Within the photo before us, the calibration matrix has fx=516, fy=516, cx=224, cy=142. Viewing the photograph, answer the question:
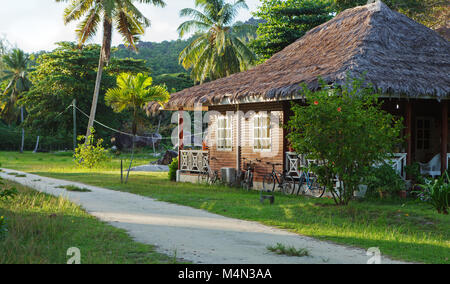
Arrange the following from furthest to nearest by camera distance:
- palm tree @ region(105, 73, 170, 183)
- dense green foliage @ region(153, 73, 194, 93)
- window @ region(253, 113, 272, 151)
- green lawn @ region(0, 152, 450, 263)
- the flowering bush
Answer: dense green foliage @ region(153, 73, 194, 93)
palm tree @ region(105, 73, 170, 183)
window @ region(253, 113, 272, 151)
green lawn @ region(0, 152, 450, 263)
the flowering bush

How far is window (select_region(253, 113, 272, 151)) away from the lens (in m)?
16.3

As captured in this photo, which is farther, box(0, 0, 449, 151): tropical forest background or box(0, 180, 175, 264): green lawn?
box(0, 0, 449, 151): tropical forest background

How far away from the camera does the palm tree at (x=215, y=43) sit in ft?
107

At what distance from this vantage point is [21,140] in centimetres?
5938

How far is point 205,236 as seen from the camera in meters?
7.84

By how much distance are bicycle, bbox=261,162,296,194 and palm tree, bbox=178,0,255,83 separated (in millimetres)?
17474

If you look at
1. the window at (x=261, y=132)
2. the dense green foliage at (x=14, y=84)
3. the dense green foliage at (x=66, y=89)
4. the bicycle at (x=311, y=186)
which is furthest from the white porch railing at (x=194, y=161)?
the dense green foliage at (x=14, y=84)

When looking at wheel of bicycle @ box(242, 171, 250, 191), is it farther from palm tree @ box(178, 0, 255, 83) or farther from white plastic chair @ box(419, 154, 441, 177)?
palm tree @ box(178, 0, 255, 83)

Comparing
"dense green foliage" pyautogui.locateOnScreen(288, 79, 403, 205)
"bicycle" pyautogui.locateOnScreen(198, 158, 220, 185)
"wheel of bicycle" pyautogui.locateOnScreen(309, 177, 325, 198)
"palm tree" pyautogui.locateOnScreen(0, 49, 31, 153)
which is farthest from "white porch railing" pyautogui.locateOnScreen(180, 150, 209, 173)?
"palm tree" pyautogui.locateOnScreen(0, 49, 31, 153)

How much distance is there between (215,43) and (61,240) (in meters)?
26.7

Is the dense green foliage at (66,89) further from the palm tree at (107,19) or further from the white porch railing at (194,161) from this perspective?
the white porch railing at (194,161)

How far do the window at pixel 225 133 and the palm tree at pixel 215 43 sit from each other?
14588 millimetres

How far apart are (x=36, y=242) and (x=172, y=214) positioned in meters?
3.47
